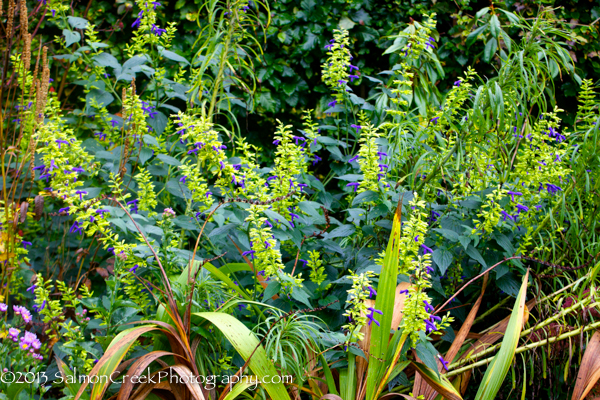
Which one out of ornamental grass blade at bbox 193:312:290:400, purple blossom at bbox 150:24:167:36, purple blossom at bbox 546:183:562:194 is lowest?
ornamental grass blade at bbox 193:312:290:400

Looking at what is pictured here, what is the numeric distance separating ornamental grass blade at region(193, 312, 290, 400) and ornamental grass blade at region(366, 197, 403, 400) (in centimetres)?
32

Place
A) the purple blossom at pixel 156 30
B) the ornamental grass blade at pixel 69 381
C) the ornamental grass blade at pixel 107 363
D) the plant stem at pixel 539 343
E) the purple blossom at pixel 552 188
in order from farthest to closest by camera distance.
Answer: the purple blossom at pixel 156 30
the purple blossom at pixel 552 188
the plant stem at pixel 539 343
the ornamental grass blade at pixel 69 381
the ornamental grass blade at pixel 107 363

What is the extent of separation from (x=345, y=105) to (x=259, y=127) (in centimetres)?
152

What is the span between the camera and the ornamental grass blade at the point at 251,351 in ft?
4.82

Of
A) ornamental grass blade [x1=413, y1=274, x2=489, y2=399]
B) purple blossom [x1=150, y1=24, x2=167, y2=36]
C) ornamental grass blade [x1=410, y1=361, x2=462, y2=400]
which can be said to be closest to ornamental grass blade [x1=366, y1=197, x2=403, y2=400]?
ornamental grass blade [x1=410, y1=361, x2=462, y2=400]

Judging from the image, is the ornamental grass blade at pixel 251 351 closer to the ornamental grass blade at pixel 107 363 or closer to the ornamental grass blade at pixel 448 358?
the ornamental grass blade at pixel 107 363

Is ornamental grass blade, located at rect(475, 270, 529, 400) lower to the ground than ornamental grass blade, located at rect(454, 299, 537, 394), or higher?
higher

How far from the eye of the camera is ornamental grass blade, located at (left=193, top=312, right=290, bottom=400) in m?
1.47

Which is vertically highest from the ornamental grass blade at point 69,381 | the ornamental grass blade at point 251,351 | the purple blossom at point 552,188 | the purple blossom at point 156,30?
the purple blossom at point 156,30

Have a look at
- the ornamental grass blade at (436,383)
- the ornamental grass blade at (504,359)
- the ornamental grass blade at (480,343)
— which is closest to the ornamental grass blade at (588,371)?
the ornamental grass blade at (480,343)

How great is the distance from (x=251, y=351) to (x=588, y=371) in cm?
129

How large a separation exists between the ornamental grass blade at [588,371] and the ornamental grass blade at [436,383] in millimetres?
506

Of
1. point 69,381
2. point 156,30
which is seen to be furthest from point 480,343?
point 156,30

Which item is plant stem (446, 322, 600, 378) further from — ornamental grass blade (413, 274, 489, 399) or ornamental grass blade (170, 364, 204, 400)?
ornamental grass blade (170, 364, 204, 400)
